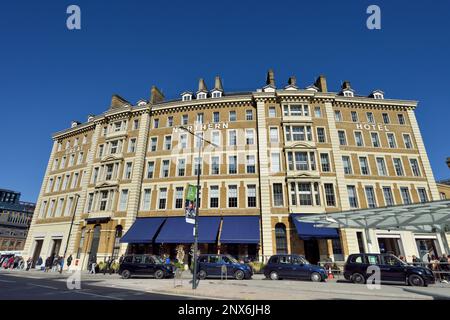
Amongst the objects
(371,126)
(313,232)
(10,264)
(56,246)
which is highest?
(371,126)

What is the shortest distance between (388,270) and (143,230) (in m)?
20.6

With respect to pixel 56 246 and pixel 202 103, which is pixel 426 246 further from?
pixel 56 246

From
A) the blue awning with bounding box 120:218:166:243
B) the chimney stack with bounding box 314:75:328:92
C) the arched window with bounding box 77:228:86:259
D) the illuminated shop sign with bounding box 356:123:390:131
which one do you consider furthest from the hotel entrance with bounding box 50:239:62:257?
the illuminated shop sign with bounding box 356:123:390:131

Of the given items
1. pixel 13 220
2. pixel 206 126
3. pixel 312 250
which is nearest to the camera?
pixel 312 250

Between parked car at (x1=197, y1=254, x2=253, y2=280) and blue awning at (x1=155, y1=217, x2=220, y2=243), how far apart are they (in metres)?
4.06

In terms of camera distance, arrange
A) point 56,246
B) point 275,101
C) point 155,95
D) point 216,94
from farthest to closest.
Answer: point 155,95 → point 216,94 → point 56,246 → point 275,101

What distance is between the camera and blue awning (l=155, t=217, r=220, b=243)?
21.8 meters

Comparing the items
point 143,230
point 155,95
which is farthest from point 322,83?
point 143,230

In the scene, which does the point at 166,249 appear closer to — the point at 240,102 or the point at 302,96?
the point at 240,102

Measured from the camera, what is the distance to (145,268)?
17.7 m

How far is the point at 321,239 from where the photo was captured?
22.9 m

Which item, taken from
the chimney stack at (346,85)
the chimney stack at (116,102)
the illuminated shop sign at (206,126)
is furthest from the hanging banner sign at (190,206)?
the chimney stack at (346,85)

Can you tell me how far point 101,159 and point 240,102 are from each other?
19177mm

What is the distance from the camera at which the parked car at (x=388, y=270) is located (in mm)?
13406
